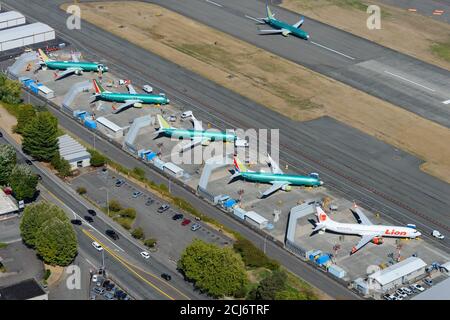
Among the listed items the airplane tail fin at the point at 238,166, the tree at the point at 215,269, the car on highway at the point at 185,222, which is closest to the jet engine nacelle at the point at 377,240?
the tree at the point at 215,269

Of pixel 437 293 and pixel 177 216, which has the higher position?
pixel 177 216

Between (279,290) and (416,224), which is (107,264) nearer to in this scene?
(279,290)

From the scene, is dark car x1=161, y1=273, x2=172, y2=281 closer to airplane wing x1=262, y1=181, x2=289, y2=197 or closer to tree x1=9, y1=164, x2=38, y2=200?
airplane wing x1=262, y1=181, x2=289, y2=197

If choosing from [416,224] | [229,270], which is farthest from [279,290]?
[416,224]

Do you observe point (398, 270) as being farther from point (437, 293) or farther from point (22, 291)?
point (22, 291)

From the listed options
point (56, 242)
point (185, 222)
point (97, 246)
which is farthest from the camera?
point (185, 222)

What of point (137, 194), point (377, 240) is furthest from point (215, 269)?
point (137, 194)
